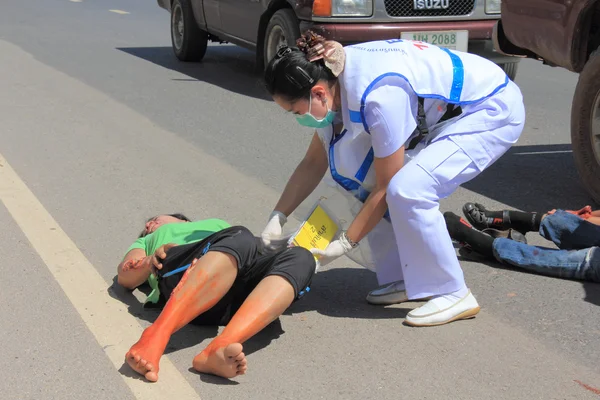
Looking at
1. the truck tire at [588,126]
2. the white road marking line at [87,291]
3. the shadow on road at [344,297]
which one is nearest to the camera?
the white road marking line at [87,291]

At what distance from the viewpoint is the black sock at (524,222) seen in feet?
16.3

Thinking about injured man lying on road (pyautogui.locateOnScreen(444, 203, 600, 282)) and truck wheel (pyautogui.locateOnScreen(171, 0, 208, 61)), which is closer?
injured man lying on road (pyautogui.locateOnScreen(444, 203, 600, 282))

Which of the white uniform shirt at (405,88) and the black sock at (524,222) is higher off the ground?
the white uniform shirt at (405,88)

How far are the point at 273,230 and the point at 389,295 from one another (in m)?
0.59

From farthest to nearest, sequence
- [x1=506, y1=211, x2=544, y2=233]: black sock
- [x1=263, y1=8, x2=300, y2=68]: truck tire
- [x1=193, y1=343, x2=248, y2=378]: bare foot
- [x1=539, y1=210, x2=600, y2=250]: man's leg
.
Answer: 1. [x1=263, y1=8, x2=300, y2=68]: truck tire
2. [x1=506, y1=211, x2=544, y2=233]: black sock
3. [x1=539, y1=210, x2=600, y2=250]: man's leg
4. [x1=193, y1=343, x2=248, y2=378]: bare foot

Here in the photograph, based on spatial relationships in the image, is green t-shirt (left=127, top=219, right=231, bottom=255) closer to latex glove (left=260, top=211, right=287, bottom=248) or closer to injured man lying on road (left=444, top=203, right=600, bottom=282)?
latex glove (left=260, top=211, right=287, bottom=248)

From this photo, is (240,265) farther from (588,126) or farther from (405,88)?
(588,126)

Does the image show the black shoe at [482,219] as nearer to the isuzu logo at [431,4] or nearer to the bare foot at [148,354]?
the bare foot at [148,354]

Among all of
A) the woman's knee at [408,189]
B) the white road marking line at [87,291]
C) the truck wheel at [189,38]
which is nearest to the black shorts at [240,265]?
the white road marking line at [87,291]

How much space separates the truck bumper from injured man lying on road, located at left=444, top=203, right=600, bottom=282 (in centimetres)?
373

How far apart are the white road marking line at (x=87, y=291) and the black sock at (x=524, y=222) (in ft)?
6.87

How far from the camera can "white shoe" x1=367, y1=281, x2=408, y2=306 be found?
13.7 ft

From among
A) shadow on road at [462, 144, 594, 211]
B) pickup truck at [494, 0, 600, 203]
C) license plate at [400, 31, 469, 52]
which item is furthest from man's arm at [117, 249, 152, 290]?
license plate at [400, 31, 469, 52]

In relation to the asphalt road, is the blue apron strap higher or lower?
higher
